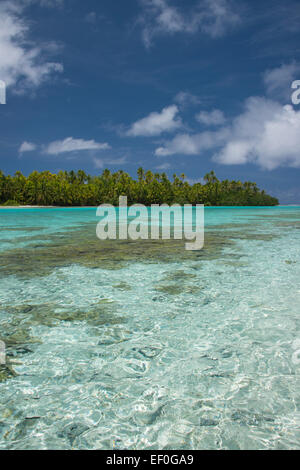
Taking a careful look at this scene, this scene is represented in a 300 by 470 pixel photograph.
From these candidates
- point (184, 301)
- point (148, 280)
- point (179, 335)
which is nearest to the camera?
point (179, 335)

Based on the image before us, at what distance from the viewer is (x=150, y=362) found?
3107 mm

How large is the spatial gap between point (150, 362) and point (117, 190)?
86.9m

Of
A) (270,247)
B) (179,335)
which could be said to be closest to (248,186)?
(270,247)

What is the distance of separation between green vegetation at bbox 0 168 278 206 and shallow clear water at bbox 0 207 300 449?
72884 millimetres

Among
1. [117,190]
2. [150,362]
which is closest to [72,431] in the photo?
Result: [150,362]

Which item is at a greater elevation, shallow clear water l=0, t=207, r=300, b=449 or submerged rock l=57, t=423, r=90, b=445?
shallow clear water l=0, t=207, r=300, b=449

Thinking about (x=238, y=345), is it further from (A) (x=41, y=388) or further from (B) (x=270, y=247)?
(B) (x=270, y=247)

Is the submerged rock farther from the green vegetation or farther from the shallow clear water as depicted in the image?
the green vegetation

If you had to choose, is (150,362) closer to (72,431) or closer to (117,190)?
(72,431)

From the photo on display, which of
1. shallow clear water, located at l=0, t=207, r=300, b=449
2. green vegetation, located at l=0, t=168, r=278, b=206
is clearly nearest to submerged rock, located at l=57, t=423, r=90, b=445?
shallow clear water, located at l=0, t=207, r=300, b=449

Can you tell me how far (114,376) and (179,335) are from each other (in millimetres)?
1096

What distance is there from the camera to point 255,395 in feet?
8.40

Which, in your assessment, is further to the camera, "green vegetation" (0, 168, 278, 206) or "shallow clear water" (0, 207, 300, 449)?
"green vegetation" (0, 168, 278, 206)

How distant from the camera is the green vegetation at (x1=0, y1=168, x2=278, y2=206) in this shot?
73.4m
